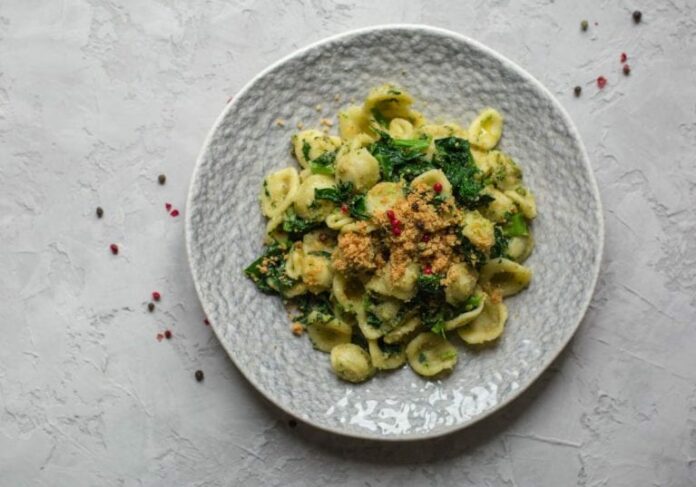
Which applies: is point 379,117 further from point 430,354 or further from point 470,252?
point 430,354

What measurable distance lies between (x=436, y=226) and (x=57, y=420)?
219 cm

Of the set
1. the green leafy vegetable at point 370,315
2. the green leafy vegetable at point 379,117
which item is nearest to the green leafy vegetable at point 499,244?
the green leafy vegetable at point 370,315

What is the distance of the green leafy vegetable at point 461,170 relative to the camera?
10.6 ft

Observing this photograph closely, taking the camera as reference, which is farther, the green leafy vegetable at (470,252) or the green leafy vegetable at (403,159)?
the green leafy vegetable at (403,159)

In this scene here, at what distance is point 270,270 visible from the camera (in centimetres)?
348

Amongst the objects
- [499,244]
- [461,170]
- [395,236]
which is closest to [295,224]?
[395,236]

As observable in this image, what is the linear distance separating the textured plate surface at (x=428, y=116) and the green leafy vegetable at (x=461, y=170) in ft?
0.94

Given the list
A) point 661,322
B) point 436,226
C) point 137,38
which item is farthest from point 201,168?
point 661,322

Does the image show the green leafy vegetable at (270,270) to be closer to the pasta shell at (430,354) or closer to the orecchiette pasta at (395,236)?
the orecchiette pasta at (395,236)

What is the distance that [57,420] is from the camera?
373cm

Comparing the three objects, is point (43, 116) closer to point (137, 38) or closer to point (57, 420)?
point (137, 38)

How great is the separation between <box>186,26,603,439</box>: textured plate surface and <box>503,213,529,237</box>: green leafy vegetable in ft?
0.46

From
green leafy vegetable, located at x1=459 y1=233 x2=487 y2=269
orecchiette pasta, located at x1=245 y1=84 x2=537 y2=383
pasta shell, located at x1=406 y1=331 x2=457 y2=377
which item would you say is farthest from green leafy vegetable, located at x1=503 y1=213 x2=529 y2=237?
pasta shell, located at x1=406 y1=331 x2=457 y2=377

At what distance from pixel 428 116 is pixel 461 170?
0.43 metres
